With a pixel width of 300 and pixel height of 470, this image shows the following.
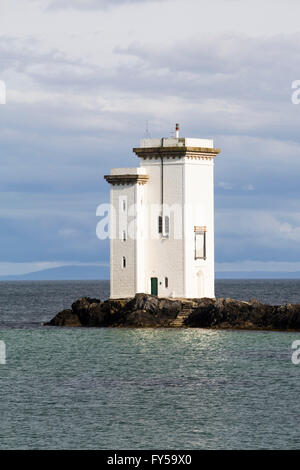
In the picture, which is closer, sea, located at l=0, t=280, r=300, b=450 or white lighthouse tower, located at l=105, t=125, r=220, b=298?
sea, located at l=0, t=280, r=300, b=450

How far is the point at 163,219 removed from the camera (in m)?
66.0

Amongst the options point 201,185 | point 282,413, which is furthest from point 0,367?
point 201,185

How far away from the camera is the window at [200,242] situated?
217 feet

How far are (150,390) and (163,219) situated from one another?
25.7 metres

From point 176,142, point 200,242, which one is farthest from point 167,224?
point 176,142

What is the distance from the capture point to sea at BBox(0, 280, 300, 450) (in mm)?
32531

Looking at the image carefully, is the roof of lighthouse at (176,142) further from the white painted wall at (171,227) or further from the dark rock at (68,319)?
the dark rock at (68,319)

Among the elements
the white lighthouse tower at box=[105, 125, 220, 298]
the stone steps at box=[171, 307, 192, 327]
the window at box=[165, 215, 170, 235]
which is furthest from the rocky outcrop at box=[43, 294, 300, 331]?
the window at box=[165, 215, 170, 235]

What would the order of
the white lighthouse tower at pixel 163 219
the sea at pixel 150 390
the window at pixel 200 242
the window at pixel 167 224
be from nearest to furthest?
the sea at pixel 150 390, the white lighthouse tower at pixel 163 219, the window at pixel 167 224, the window at pixel 200 242

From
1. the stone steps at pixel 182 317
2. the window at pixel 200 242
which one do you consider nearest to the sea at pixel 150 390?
the stone steps at pixel 182 317

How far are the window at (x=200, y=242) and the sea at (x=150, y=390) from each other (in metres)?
6.10

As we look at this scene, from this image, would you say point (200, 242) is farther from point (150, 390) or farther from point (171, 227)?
point (150, 390)

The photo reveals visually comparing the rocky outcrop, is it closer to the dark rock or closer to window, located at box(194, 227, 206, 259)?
window, located at box(194, 227, 206, 259)

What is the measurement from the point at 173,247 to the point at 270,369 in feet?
64.7
